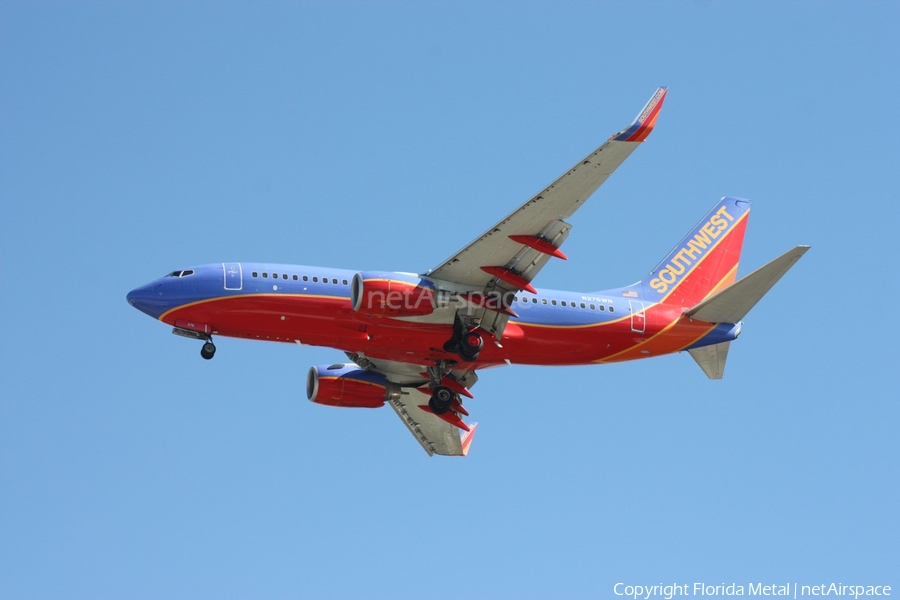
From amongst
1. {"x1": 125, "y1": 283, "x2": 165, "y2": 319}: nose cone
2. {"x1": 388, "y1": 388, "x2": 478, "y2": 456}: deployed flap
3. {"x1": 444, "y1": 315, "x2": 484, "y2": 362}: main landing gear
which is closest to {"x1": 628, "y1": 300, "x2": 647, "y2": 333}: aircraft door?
{"x1": 444, "y1": 315, "x2": 484, "y2": 362}: main landing gear

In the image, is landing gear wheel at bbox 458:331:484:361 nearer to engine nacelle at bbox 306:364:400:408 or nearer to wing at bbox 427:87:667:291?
wing at bbox 427:87:667:291

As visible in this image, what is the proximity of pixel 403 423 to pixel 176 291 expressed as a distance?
13.7 meters

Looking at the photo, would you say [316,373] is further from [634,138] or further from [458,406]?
[634,138]

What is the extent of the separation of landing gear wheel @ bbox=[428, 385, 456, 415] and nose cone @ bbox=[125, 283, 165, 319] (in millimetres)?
10726

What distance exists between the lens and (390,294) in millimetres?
43812

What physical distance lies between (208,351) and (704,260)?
2016 cm

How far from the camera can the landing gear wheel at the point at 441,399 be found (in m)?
48.7

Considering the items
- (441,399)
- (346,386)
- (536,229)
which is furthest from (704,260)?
(346,386)

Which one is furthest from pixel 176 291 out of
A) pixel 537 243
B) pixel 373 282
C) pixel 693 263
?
pixel 693 263

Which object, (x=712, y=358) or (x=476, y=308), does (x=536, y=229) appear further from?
(x=712, y=358)

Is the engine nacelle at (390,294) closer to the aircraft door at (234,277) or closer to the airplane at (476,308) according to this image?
the airplane at (476,308)

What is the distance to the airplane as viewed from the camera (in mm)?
43594

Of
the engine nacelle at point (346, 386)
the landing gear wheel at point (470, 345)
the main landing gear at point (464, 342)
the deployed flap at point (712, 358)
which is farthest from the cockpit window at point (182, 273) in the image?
the deployed flap at point (712, 358)

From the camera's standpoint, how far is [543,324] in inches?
1841
